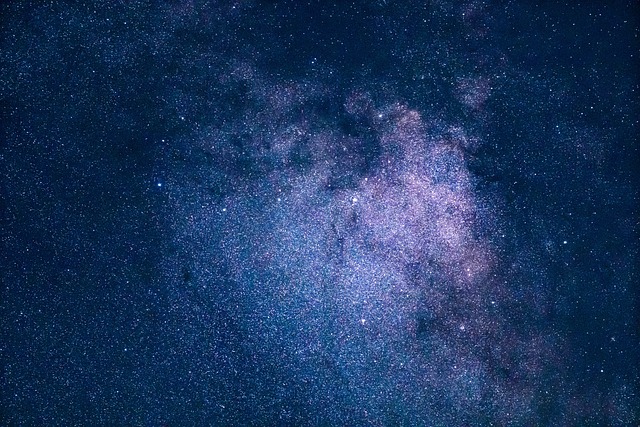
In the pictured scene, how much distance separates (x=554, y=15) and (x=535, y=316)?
2548mm

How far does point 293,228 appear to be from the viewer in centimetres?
276

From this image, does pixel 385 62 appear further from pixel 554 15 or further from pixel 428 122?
pixel 554 15

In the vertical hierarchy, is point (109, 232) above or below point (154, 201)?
below

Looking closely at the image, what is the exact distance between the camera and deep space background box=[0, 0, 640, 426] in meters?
2.73

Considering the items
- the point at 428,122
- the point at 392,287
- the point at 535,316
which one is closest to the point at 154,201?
the point at 392,287

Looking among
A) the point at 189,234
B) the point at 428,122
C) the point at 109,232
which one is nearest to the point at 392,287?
the point at 428,122

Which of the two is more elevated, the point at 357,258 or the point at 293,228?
the point at 293,228

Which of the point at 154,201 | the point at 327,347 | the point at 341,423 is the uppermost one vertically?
the point at 154,201

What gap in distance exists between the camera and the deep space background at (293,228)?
2727mm

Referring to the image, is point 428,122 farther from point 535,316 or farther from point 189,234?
point 189,234

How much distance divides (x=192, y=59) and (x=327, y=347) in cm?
261

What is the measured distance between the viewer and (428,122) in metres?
2.77

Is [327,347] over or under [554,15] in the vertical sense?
under

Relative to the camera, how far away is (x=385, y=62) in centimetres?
281
